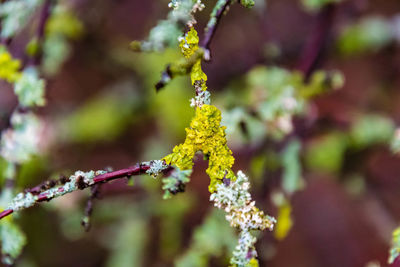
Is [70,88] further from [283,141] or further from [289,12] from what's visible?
[283,141]

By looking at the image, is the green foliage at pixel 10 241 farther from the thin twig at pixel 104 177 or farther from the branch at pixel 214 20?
the branch at pixel 214 20

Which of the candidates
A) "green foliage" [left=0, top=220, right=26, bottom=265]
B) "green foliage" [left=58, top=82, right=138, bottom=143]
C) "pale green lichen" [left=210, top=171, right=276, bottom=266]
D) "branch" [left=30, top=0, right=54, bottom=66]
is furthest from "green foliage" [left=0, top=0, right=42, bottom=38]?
"green foliage" [left=58, top=82, right=138, bottom=143]

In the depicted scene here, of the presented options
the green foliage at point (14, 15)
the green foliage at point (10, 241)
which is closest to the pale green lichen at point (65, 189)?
the green foliage at point (10, 241)

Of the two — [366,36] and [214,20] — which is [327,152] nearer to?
[366,36]

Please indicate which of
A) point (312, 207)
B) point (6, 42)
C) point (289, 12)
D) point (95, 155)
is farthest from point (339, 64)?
point (6, 42)

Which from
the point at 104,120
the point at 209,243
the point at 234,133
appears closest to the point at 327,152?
the point at 234,133

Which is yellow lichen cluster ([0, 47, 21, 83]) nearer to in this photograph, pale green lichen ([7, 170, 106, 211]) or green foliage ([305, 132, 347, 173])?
pale green lichen ([7, 170, 106, 211])
